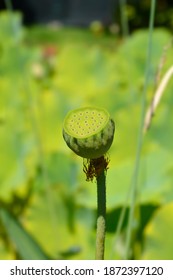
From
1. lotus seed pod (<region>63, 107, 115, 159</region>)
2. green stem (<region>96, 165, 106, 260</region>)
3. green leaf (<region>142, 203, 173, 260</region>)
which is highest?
lotus seed pod (<region>63, 107, 115, 159</region>)

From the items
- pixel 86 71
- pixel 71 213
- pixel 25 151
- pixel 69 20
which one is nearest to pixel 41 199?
pixel 71 213

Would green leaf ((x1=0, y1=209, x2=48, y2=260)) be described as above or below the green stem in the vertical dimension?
below

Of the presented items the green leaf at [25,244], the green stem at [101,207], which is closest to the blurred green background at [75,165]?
the green leaf at [25,244]

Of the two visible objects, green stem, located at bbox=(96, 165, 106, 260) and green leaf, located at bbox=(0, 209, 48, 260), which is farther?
green leaf, located at bbox=(0, 209, 48, 260)

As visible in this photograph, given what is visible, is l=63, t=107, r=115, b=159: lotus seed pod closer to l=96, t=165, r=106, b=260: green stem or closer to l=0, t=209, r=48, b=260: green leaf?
l=96, t=165, r=106, b=260: green stem

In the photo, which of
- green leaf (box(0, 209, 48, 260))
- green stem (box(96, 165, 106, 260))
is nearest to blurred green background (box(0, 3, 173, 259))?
green leaf (box(0, 209, 48, 260))

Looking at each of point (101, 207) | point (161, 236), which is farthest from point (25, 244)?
point (101, 207)
